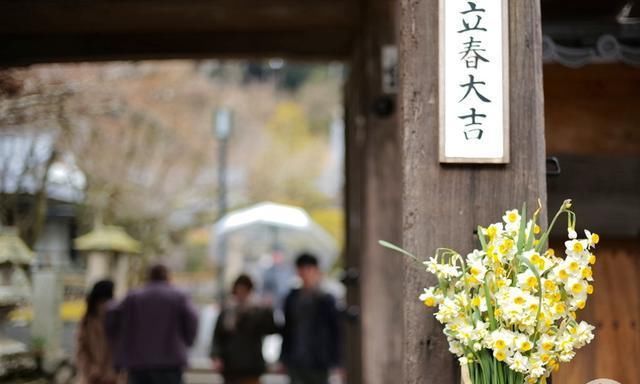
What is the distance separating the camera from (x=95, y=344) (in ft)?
24.8

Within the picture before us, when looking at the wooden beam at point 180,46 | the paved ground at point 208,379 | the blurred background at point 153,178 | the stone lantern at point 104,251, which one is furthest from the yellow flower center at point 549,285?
the paved ground at point 208,379

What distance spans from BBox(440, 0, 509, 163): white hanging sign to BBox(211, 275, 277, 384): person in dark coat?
5403 mm

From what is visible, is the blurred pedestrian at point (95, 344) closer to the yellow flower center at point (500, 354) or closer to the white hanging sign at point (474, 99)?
the white hanging sign at point (474, 99)

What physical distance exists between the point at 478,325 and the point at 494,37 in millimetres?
1023

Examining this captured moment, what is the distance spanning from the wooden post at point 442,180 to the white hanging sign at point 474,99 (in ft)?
0.15

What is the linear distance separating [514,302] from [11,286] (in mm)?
6041

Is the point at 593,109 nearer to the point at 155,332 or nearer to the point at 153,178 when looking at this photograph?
the point at 155,332

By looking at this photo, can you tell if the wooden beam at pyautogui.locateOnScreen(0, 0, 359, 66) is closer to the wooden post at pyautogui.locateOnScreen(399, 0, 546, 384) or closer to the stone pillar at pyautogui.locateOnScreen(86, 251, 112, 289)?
the wooden post at pyautogui.locateOnScreen(399, 0, 546, 384)

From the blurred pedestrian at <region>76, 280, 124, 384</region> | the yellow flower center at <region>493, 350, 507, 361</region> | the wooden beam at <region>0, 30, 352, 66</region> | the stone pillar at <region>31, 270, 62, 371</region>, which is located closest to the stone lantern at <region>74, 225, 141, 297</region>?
the stone pillar at <region>31, 270, 62, 371</region>

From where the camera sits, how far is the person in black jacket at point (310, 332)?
→ 7562 millimetres

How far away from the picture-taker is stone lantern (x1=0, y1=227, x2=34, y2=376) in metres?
7.19

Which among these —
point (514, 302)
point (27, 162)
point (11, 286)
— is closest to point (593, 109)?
point (514, 302)

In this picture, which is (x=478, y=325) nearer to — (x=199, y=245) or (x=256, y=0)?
(x=256, y=0)

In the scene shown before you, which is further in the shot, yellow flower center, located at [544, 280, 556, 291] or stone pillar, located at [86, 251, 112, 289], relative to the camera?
stone pillar, located at [86, 251, 112, 289]
